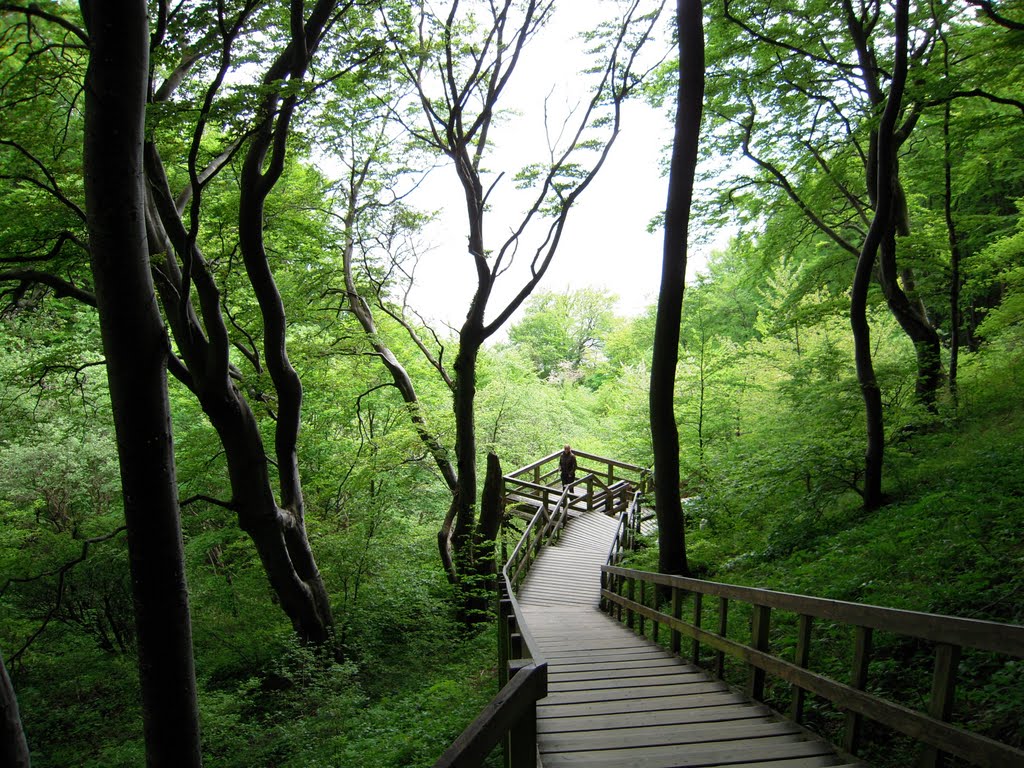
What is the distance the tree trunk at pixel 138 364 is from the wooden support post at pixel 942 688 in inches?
167

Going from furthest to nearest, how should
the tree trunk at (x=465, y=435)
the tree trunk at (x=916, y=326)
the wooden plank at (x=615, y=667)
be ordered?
the tree trunk at (x=465, y=435) < the tree trunk at (x=916, y=326) < the wooden plank at (x=615, y=667)

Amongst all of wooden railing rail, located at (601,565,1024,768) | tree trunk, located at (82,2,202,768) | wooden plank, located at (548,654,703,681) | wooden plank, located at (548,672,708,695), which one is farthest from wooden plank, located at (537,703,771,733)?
tree trunk, located at (82,2,202,768)

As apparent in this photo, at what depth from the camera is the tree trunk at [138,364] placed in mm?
3613

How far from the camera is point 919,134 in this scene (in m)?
13.4

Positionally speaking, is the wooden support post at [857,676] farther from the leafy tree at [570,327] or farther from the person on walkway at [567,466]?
the leafy tree at [570,327]

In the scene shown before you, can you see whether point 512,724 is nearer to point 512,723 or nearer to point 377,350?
point 512,723

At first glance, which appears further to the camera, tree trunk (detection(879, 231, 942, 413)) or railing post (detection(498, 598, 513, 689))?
tree trunk (detection(879, 231, 942, 413))

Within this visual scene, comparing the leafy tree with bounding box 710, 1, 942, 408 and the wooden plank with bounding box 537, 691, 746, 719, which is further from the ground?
the leafy tree with bounding box 710, 1, 942, 408

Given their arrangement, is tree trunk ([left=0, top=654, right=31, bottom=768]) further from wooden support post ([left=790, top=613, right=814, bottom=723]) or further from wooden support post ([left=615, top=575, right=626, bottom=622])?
wooden support post ([left=615, top=575, right=626, bottom=622])

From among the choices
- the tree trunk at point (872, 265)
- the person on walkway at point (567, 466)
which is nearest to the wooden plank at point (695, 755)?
the tree trunk at point (872, 265)

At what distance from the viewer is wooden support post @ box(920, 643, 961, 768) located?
2568 mm

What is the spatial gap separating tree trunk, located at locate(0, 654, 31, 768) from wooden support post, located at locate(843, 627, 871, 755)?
4921mm

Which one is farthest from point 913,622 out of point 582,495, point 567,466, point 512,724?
point 582,495

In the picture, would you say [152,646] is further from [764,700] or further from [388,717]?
[764,700]
